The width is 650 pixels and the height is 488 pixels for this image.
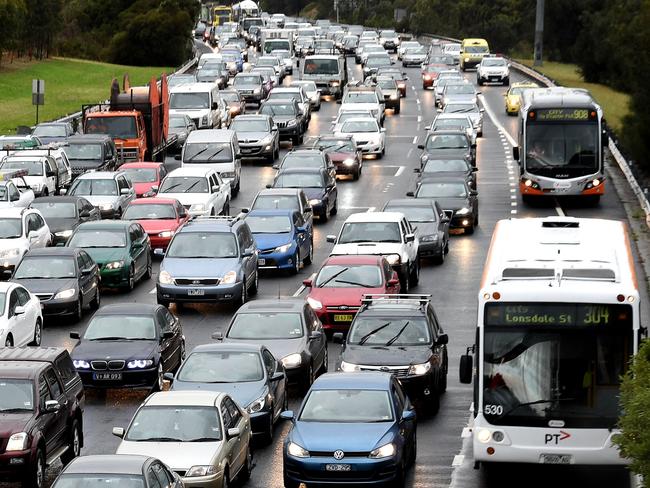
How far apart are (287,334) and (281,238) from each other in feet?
38.4

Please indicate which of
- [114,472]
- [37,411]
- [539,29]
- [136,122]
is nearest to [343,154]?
[136,122]

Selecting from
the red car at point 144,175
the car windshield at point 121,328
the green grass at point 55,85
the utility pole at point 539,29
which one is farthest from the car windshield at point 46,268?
the utility pole at point 539,29

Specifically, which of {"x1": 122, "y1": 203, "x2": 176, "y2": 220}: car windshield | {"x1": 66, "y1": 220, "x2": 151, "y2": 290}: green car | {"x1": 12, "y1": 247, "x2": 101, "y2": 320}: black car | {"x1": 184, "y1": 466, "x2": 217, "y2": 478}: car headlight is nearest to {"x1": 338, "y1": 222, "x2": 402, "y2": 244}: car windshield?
{"x1": 66, "y1": 220, "x2": 151, "y2": 290}: green car

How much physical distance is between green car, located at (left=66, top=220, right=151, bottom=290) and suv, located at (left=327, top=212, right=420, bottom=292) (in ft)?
14.0

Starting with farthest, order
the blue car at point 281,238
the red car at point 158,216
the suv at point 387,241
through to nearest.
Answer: the red car at point 158,216 → the blue car at point 281,238 → the suv at point 387,241

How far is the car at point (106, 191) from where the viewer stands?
43406 mm

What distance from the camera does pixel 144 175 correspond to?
4847 centimetres

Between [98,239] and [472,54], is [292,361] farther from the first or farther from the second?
[472,54]

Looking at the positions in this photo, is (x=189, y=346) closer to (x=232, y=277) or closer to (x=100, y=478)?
(x=232, y=277)

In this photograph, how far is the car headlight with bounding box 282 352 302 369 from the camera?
2561cm

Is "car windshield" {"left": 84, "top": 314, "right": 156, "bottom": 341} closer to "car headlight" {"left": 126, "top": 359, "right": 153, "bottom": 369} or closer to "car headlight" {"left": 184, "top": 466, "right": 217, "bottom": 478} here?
"car headlight" {"left": 126, "top": 359, "right": 153, "bottom": 369}

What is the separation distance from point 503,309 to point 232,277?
1461 cm

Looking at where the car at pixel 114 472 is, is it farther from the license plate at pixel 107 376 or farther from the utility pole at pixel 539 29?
the utility pole at pixel 539 29

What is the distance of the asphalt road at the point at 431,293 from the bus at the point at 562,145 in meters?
0.95
